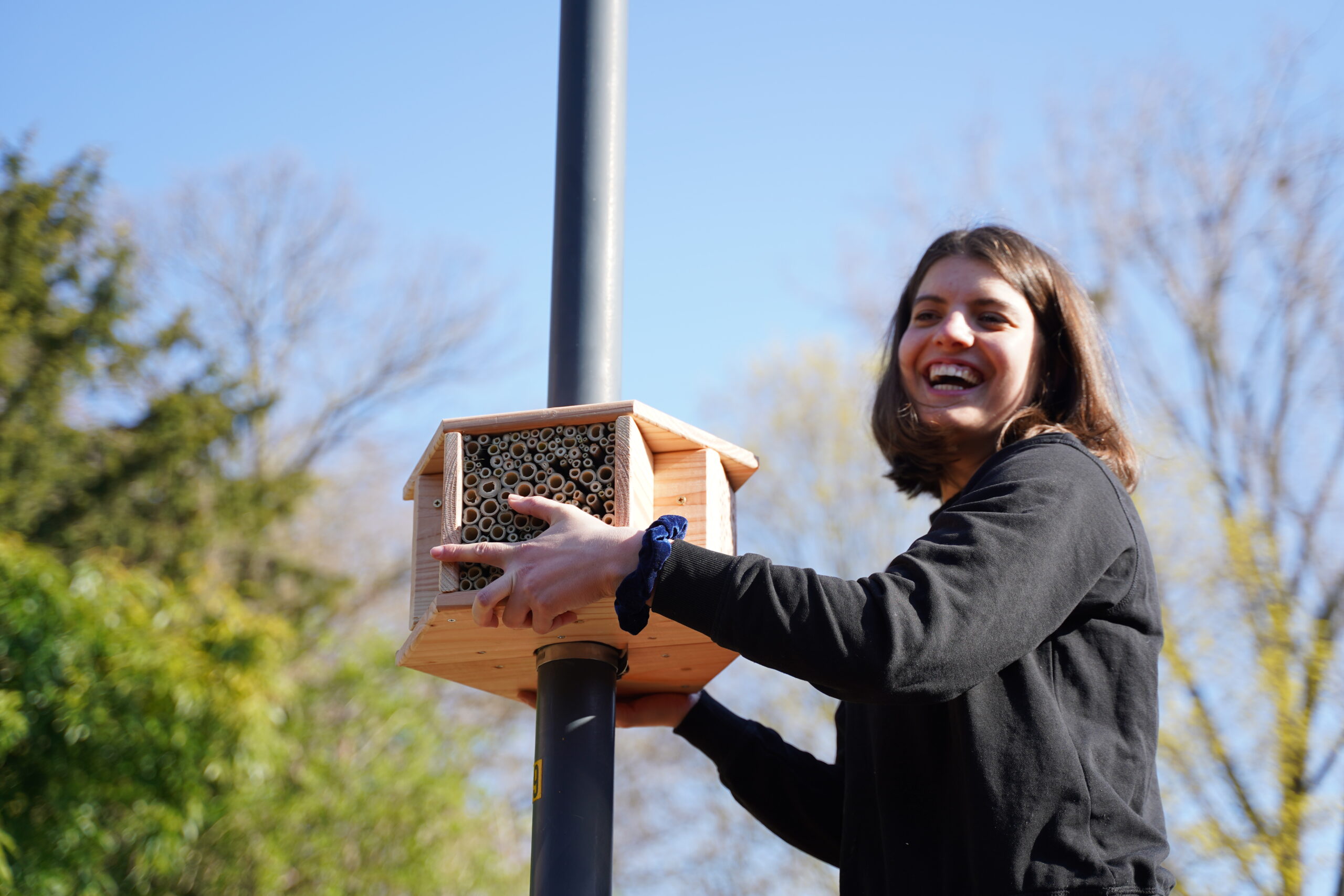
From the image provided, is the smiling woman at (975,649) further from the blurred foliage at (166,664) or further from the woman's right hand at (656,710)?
the blurred foliage at (166,664)

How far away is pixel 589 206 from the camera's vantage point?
6.88 ft

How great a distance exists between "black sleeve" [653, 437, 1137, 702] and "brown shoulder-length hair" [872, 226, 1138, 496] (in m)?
0.42

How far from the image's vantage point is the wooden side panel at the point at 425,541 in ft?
6.23

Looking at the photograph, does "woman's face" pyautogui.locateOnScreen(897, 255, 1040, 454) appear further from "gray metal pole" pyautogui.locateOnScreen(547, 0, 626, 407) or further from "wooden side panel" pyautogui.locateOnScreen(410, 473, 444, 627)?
"wooden side panel" pyautogui.locateOnScreen(410, 473, 444, 627)

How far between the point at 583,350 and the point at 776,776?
87 cm

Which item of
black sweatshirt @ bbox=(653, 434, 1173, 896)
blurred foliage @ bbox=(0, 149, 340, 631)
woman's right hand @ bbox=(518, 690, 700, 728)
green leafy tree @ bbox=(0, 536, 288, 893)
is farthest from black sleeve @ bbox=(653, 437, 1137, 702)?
blurred foliage @ bbox=(0, 149, 340, 631)

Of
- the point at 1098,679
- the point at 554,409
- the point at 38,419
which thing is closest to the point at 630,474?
the point at 554,409

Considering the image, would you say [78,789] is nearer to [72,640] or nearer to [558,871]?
[72,640]

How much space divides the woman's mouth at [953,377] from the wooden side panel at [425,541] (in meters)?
0.87

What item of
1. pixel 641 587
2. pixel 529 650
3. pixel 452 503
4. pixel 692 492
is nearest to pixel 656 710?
pixel 529 650

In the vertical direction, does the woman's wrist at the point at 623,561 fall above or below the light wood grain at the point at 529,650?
above

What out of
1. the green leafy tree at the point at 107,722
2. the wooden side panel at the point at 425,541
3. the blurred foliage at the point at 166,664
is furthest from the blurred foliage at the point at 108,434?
the wooden side panel at the point at 425,541

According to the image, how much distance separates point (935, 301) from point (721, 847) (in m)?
10.2

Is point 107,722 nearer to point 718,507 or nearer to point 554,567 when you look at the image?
point 718,507
